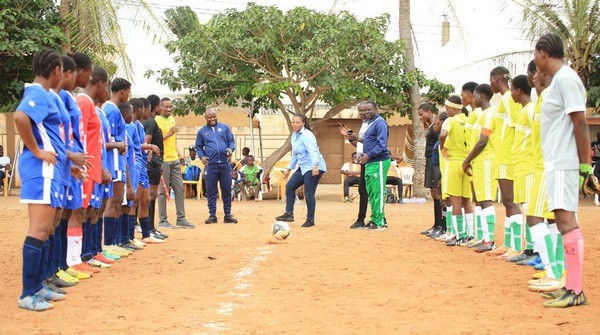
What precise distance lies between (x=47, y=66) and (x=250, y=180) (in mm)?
16700

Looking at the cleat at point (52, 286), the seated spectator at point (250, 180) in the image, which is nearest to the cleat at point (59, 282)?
the cleat at point (52, 286)

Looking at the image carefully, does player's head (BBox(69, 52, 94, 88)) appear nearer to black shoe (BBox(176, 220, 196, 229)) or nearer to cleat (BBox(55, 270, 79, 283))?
cleat (BBox(55, 270, 79, 283))

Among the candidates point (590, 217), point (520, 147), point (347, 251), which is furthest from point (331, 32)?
point (520, 147)

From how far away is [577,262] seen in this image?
5.80 metres

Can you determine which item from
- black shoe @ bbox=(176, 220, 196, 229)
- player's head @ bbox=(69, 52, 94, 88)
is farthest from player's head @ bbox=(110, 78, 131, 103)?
black shoe @ bbox=(176, 220, 196, 229)

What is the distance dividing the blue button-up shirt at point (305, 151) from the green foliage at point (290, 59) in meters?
6.00

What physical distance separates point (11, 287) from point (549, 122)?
4724 millimetres

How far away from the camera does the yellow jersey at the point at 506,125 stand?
26.9 feet

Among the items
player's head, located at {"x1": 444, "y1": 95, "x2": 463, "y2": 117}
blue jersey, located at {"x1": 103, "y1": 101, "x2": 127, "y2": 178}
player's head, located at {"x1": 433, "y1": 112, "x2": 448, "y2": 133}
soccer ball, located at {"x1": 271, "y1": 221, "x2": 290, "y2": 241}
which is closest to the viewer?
blue jersey, located at {"x1": 103, "y1": 101, "x2": 127, "y2": 178}

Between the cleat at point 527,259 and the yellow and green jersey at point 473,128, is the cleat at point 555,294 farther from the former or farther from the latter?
the yellow and green jersey at point 473,128

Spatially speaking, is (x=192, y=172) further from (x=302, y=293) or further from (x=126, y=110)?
(x=302, y=293)

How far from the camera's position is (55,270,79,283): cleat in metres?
7.04

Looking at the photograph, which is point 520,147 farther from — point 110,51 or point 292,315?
point 110,51

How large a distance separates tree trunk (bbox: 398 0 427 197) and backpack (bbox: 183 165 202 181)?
21.8 feet
